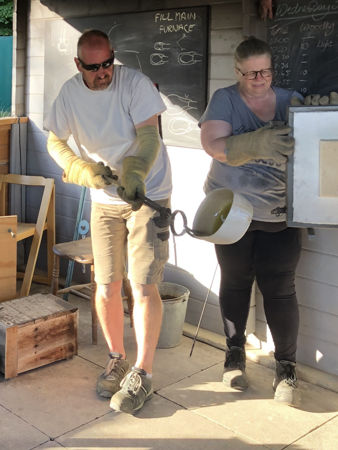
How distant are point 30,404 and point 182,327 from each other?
1.12 meters

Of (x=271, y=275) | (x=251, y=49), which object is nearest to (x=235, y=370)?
(x=271, y=275)

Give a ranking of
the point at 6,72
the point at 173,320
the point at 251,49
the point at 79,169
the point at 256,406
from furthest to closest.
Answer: the point at 6,72, the point at 173,320, the point at 256,406, the point at 79,169, the point at 251,49

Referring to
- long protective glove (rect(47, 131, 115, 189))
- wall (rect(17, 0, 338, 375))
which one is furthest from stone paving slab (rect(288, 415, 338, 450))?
long protective glove (rect(47, 131, 115, 189))

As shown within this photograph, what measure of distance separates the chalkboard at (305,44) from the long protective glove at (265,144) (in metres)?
0.61

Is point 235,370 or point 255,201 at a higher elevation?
point 255,201

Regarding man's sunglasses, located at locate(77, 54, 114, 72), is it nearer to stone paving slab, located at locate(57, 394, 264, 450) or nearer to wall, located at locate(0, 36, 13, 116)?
stone paving slab, located at locate(57, 394, 264, 450)

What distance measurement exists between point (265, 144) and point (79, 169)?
0.87 m

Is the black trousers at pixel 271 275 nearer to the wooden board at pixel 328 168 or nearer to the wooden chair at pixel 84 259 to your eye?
the wooden board at pixel 328 168

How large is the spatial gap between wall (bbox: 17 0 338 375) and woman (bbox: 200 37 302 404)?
283 mm

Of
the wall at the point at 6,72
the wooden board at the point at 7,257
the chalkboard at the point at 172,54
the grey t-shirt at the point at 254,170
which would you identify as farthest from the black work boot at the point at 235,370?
the wall at the point at 6,72

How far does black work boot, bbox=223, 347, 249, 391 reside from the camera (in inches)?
135

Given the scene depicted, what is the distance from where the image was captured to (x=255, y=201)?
3.18 m

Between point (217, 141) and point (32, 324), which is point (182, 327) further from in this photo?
point (217, 141)

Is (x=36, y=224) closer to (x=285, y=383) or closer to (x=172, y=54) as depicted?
(x=172, y=54)
